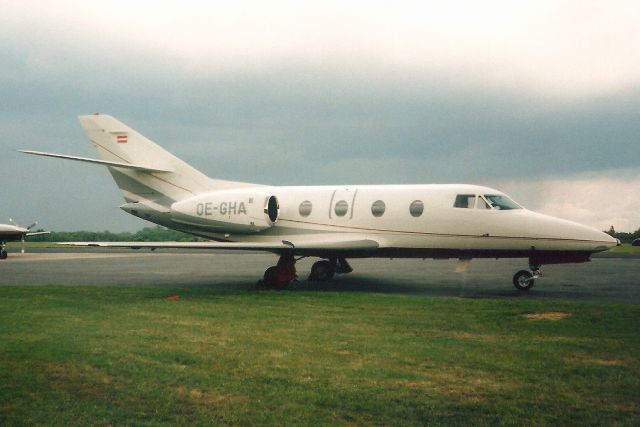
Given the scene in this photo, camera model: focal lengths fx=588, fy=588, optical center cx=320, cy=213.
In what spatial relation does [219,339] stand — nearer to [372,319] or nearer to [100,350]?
[100,350]

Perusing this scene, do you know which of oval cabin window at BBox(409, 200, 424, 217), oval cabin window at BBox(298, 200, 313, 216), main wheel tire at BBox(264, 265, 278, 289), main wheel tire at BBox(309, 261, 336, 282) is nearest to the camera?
oval cabin window at BBox(409, 200, 424, 217)

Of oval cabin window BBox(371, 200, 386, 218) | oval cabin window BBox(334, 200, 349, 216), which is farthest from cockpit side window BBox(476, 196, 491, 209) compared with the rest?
oval cabin window BBox(334, 200, 349, 216)

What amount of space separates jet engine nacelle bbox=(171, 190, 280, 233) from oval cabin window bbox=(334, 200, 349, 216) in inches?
79.2

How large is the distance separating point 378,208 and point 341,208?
1.19 m

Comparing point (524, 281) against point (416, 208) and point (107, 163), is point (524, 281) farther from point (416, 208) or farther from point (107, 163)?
point (107, 163)

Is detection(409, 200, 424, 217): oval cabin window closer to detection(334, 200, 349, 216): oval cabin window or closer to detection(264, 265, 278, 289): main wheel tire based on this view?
detection(334, 200, 349, 216): oval cabin window

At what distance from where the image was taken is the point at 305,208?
17750 millimetres

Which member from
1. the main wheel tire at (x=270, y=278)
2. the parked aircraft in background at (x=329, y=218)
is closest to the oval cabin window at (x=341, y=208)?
the parked aircraft in background at (x=329, y=218)

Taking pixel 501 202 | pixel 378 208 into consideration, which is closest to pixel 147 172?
pixel 378 208

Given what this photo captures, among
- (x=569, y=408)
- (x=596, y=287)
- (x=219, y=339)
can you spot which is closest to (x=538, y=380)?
(x=569, y=408)

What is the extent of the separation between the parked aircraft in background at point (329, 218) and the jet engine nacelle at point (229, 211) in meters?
0.03

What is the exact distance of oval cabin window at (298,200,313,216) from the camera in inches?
696

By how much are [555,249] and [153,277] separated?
13.1 metres

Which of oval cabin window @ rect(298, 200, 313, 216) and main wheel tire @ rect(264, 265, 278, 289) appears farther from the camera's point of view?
oval cabin window @ rect(298, 200, 313, 216)
